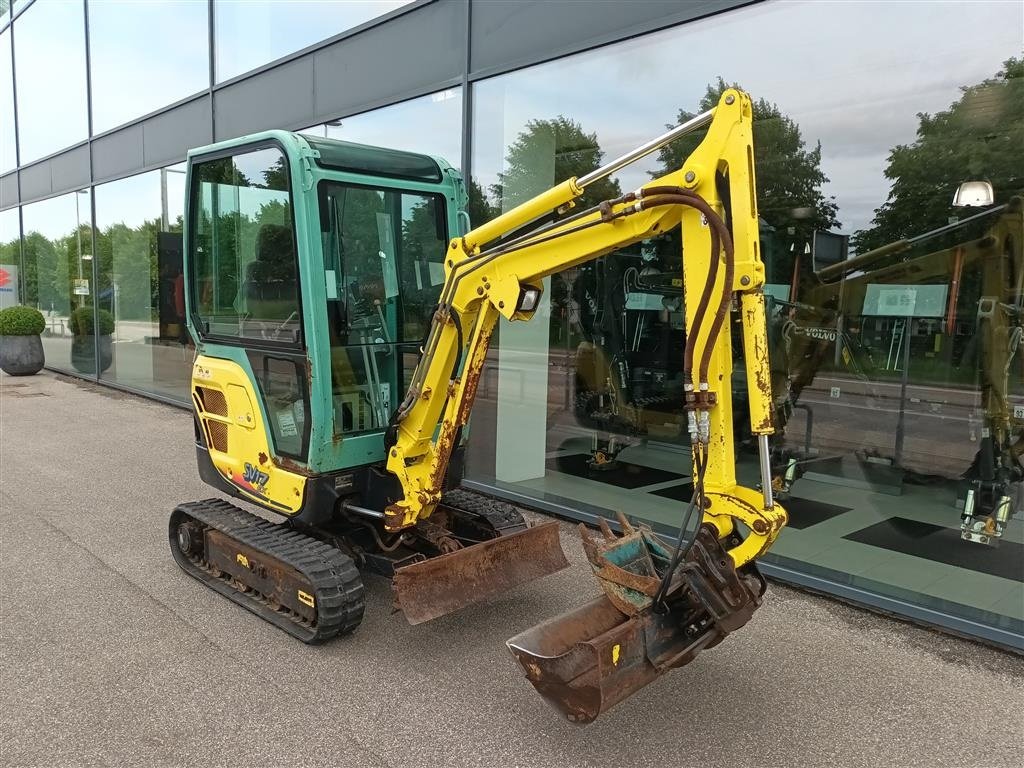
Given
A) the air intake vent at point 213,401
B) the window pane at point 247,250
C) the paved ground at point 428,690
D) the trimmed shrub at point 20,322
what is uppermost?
the window pane at point 247,250

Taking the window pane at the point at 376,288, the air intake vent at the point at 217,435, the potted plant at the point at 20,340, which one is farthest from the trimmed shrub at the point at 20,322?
the window pane at the point at 376,288

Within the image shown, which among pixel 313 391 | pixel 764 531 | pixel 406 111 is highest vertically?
pixel 406 111

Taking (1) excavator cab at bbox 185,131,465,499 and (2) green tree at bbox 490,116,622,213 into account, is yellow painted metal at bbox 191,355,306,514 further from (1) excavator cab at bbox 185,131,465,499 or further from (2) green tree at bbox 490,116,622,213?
(2) green tree at bbox 490,116,622,213

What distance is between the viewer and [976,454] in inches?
231

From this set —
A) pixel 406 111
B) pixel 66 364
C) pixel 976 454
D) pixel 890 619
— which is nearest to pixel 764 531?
pixel 890 619

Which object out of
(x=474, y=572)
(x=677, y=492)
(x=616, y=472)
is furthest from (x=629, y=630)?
(x=616, y=472)

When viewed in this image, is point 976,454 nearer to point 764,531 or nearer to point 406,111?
point 764,531

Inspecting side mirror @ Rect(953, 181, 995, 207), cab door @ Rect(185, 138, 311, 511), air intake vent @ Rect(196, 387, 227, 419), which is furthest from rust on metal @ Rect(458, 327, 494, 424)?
side mirror @ Rect(953, 181, 995, 207)

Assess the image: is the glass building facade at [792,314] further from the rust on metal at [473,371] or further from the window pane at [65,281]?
the window pane at [65,281]

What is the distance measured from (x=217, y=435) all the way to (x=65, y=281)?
12.5m

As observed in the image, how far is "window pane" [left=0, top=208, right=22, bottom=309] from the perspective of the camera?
667 inches

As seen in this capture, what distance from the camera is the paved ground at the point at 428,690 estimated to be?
292 cm

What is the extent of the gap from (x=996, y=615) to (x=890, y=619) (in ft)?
1.73

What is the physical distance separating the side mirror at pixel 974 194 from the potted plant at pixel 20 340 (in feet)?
49.3
